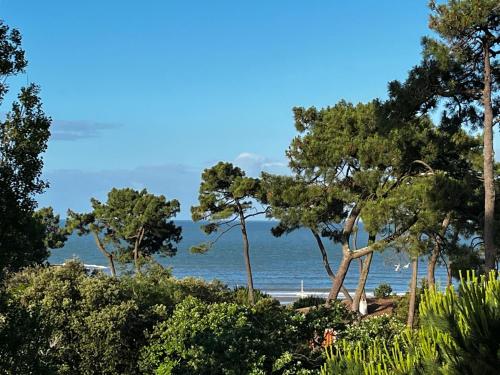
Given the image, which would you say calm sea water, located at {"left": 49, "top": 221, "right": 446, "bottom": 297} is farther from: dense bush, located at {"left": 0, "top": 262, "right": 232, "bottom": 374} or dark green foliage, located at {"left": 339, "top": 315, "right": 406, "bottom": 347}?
dark green foliage, located at {"left": 339, "top": 315, "right": 406, "bottom": 347}

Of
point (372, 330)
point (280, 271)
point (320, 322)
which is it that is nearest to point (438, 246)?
point (320, 322)

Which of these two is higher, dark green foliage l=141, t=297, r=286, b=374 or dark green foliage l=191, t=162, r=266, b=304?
dark green foliage l=191, t=162, r=266, b=304

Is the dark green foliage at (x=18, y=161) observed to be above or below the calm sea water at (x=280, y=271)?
above

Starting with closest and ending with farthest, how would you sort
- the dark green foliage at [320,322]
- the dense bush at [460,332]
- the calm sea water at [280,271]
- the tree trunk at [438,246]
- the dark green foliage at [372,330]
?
the dense bush at [460,332] → the dark green foliage at [372,330] → the dark green foliage at [320,322] → the tree trunk at [438,246] → the calm sea water at [280,271]

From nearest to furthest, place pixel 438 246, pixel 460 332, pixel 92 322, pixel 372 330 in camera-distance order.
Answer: pixel 460 332 < pixel 372 330 < pixel 92 322 < pixel 438 246

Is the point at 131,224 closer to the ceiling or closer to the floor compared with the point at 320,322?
closer to the ceiling

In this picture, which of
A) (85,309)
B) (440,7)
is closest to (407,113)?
(440,7)

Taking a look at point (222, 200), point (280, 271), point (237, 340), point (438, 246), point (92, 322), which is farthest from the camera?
point (280, 271)

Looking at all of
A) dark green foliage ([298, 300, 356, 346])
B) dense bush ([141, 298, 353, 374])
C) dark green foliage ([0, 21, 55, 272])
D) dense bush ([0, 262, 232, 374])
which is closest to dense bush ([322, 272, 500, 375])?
dark green foliage ([0, 21, 55, 272])

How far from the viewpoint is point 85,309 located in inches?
405

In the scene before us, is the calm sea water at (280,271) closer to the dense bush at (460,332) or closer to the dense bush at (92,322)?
the dense bush at (92,322)

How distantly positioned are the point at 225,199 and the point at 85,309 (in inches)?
747

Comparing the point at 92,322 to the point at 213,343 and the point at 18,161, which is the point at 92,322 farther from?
the point at 18,161

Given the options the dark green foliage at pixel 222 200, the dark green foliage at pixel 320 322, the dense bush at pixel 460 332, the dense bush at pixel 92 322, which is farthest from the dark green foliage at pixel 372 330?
the dark green foliage at pixel 222 200
